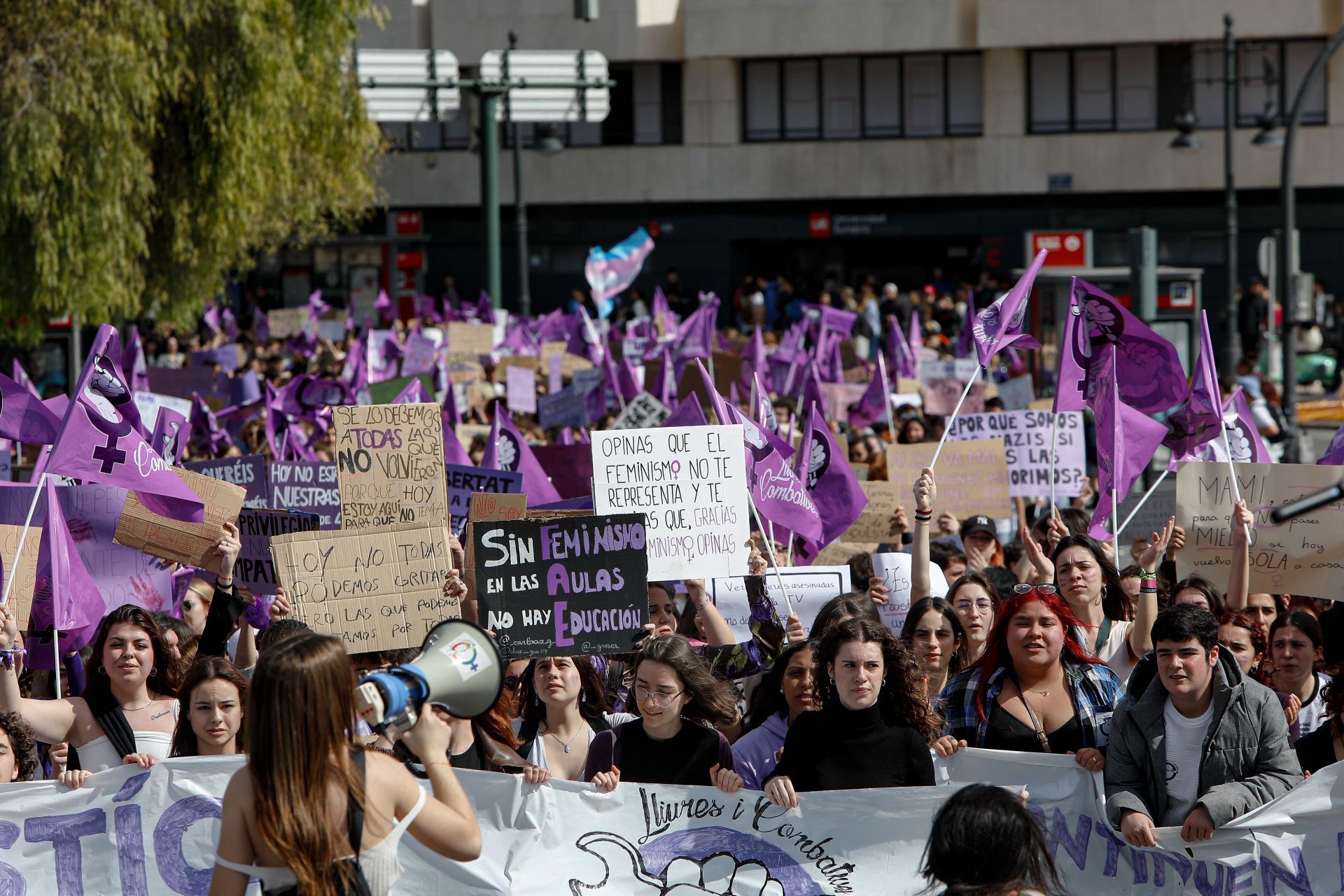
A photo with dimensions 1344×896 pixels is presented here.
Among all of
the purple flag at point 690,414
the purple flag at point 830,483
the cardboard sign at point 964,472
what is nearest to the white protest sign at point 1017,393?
the cardboard sign at point 964,472

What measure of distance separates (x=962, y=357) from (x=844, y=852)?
12914 millimetres

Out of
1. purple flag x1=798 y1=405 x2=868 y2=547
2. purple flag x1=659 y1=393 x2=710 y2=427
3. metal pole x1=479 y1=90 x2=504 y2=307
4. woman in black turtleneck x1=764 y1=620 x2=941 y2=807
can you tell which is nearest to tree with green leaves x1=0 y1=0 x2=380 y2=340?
metal pole x1=479 y1=90 x2=504 y2=307

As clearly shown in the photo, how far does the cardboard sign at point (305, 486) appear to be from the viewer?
8898mm

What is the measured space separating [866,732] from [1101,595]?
221 cm

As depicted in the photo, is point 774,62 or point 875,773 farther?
point 774,62

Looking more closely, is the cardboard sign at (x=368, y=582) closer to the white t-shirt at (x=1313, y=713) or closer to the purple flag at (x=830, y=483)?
the purple flag at (x=830, y=483)

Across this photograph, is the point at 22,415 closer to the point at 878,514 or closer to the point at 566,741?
the point at 566,741

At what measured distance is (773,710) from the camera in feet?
19.0

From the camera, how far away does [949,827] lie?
10.6 feet

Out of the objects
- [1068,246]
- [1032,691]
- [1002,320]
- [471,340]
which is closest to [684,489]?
[1032,691]

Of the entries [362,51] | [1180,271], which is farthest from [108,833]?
[362,51]

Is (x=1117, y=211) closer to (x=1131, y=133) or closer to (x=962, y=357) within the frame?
(x=1131, y=133)

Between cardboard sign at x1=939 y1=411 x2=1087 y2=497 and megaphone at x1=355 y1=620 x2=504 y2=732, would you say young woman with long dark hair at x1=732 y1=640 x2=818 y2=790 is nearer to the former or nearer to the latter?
megaphone at x1=355 y1=620 x2=504 y2=732

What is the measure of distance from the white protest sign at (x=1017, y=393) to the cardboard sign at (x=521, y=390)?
13.9 feet
